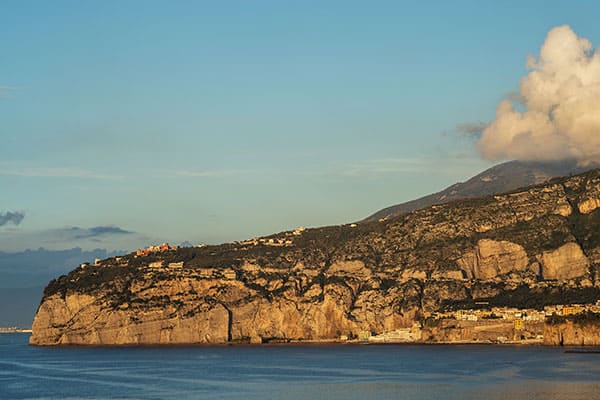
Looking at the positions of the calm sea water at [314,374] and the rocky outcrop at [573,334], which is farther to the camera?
the rocky outcrop at [573,334]

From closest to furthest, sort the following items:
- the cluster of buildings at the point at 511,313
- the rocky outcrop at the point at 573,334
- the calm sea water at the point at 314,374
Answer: the calm sea water at the point at 314,374, the rocky outcrop at the point at 573,334, the cluster of buildings at the point at 511,313

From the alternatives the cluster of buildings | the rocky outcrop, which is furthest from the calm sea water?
the cluster of buildings

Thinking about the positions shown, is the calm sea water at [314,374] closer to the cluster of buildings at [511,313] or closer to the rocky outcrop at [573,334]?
the rocky outcrop at [573,334]

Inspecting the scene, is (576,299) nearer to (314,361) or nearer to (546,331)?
(546,331)

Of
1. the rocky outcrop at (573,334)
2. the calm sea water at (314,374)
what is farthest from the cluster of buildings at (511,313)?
the calm sea water at (314,374)

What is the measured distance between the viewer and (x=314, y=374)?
12450 cm

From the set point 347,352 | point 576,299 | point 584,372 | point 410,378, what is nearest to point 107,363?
point 347,352

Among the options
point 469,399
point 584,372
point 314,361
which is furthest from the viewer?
point 314,361

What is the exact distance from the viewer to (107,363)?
15575cm

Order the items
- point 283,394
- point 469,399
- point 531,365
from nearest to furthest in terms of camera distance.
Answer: point 469,399 → point 283,394 → point 531,365

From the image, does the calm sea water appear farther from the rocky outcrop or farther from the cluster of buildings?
the cluster of buildings

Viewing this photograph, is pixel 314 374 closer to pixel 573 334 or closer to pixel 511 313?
pixel 573 334

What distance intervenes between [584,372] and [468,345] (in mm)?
77951

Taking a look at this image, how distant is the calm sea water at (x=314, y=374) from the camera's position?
101 metres
